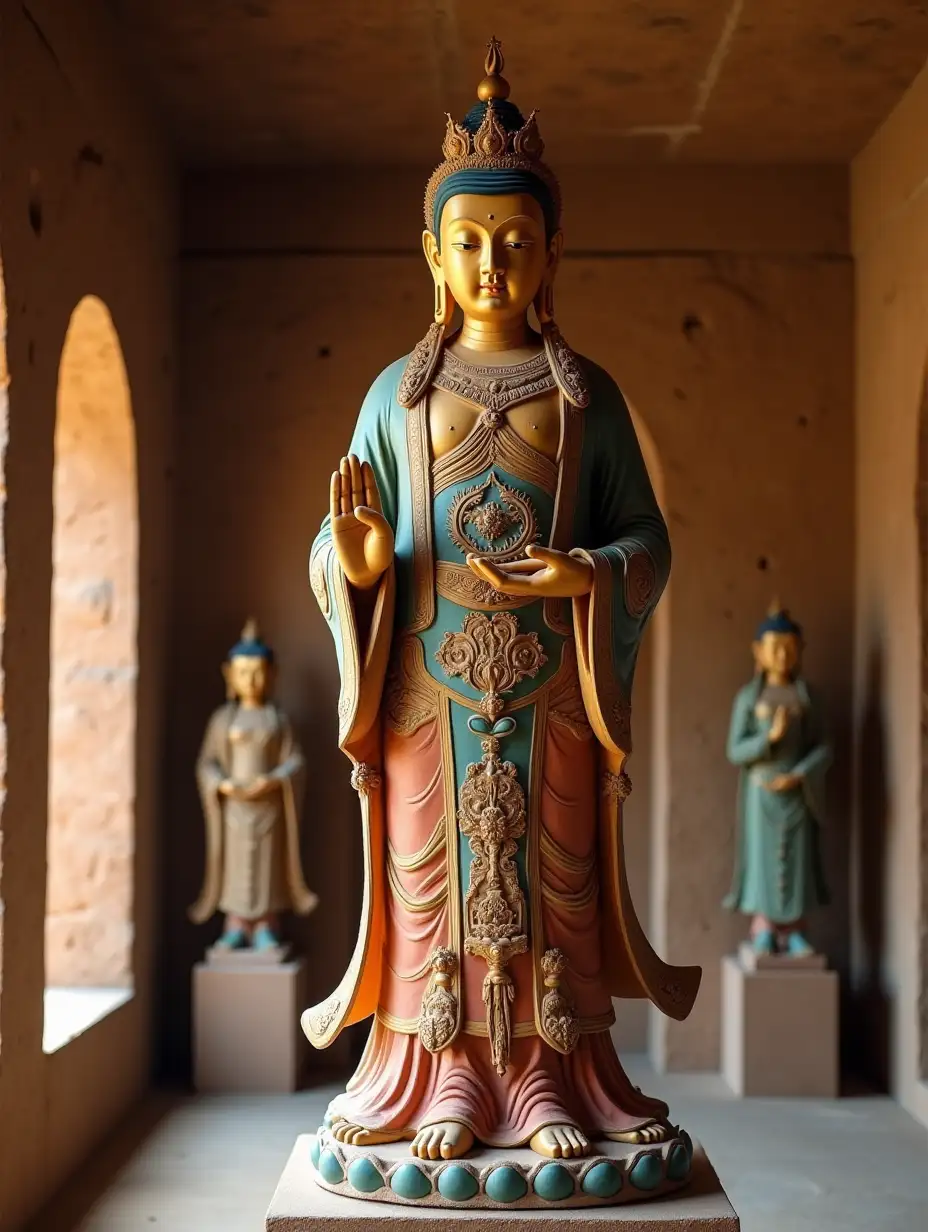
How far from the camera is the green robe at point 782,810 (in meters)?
5.57

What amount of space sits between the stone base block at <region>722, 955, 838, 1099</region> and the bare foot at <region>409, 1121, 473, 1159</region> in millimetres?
2760

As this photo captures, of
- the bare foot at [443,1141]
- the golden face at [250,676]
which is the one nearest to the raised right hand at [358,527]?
the bare foot at [443,1141]

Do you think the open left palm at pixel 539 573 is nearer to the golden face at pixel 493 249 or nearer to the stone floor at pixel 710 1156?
the golden face at pixel 493 249

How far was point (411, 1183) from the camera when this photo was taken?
2914 mm

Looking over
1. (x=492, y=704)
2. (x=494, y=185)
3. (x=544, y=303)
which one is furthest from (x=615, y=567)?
(x=494, y=185)

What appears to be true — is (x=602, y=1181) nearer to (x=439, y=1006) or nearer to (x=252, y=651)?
(x=439, y=1006)

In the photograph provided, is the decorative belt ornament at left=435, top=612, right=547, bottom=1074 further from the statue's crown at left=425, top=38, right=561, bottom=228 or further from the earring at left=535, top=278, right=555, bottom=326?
the statue's crown at left=425, top=38, right=561, bottom=228

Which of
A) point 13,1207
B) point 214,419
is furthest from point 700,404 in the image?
point 13,1207

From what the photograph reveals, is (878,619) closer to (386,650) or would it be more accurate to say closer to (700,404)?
(700,404)

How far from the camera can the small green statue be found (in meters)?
5.57

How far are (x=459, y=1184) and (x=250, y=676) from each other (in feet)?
→ 9.85

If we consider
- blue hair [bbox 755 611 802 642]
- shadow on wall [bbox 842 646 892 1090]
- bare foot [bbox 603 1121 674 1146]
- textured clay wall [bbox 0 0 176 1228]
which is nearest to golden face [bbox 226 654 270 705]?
textured clay wall [bbox 0 0 176 1228]

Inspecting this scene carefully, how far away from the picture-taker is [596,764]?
3260 millimetres

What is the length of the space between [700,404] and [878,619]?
Answer: 3.55ft
